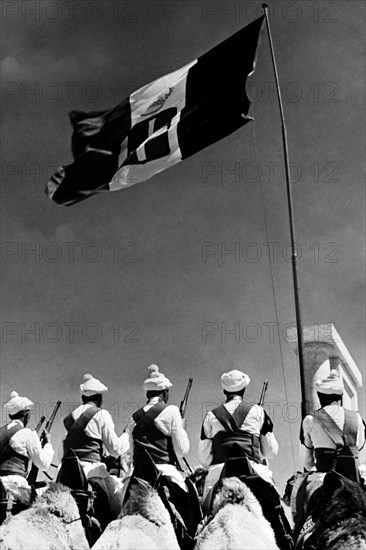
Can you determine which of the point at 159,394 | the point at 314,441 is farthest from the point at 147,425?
the point at 314,441

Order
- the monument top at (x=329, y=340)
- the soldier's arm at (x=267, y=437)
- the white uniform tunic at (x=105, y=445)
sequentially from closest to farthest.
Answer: the soldier's arm at (x=267, y=437) < the white uniform tunic at (x=105, y=445) < the monument top at (x=329, y=340)

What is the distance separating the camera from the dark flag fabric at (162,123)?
14.8 metres

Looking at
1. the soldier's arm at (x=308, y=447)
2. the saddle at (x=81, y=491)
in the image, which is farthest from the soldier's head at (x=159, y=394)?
the soldier's arm at (x=308, y=447)

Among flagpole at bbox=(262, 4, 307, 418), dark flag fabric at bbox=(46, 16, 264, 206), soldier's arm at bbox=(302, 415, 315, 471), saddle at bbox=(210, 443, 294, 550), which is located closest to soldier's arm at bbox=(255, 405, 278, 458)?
soldier's arm at bbox=(302, 415, 315, 471)

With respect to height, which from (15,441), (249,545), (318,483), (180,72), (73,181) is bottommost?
(249,545)

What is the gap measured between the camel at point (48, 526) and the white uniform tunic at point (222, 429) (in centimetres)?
155

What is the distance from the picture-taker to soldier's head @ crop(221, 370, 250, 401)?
9.28 meters

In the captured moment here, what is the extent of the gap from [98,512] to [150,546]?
1808 millimetres

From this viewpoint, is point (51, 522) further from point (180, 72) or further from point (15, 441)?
point (180, 72)

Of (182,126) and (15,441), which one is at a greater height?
(182,126)

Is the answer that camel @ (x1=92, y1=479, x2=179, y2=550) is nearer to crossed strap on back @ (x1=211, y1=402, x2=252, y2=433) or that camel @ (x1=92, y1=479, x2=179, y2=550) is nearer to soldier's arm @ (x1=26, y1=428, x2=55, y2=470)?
crossed strap on back @ (x1=211, y1=402, x2=252, y2=433)

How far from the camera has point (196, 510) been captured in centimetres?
898

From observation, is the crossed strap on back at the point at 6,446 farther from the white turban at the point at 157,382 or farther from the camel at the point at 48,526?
the camel at the point at 48,526

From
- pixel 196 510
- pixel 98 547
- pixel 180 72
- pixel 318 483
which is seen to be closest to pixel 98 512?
pixel 196 510
